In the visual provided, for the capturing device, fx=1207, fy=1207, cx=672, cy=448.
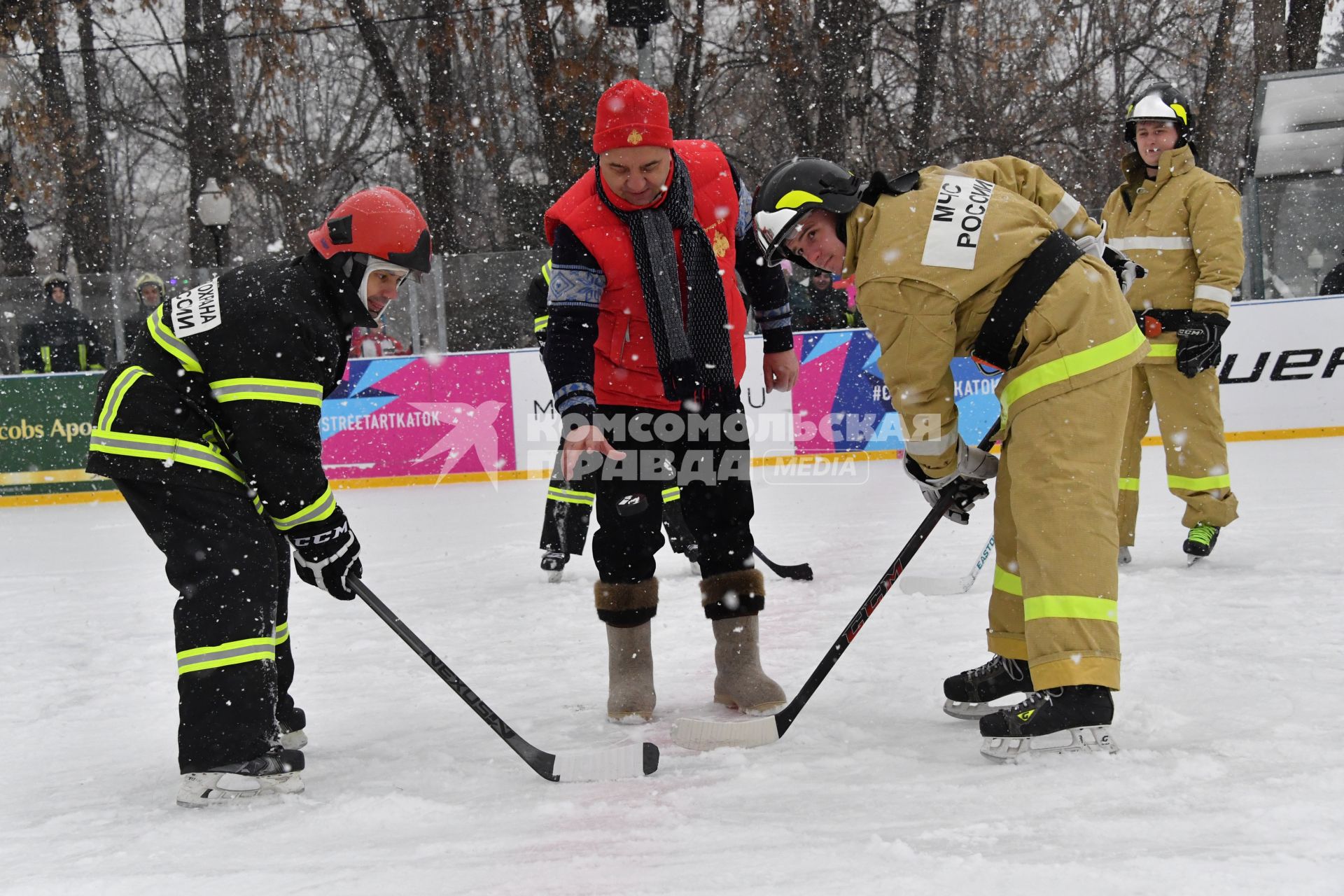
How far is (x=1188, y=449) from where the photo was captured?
4.36m

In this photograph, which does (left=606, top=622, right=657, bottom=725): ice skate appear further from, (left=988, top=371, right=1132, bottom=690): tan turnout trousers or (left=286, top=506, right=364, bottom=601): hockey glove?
(left=988, top=371, right=1132, bottom=690): tan turnout trousers

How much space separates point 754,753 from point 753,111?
14.9m

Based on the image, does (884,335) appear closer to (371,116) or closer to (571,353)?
(571,353)

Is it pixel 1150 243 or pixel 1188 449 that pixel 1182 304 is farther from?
pixel 1188 449

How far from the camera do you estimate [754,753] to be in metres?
2.55

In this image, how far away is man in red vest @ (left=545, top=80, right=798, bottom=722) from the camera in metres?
2.78

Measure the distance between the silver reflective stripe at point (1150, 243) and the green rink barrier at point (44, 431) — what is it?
23.2ft

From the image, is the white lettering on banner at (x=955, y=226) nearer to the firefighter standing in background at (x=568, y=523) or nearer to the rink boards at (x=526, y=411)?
the firefighter standing in background at (x=568, y=523)

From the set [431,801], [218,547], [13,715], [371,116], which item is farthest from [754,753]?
[371,116]

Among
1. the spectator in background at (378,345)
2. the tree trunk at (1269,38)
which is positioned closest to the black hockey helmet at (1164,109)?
the spectator in background at (378,345)

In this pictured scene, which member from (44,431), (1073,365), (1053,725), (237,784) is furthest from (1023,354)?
(44,431)

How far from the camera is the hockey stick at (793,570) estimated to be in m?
4.58

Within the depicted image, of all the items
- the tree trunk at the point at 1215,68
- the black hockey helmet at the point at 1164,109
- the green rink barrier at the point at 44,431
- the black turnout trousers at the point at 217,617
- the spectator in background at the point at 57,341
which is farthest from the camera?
the tree trunk at the point at 1215,68

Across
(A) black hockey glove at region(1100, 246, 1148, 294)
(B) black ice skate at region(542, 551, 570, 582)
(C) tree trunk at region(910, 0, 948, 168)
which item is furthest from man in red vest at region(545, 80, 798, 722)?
(C) tree trunk at region(910, 0, 948, 168)
